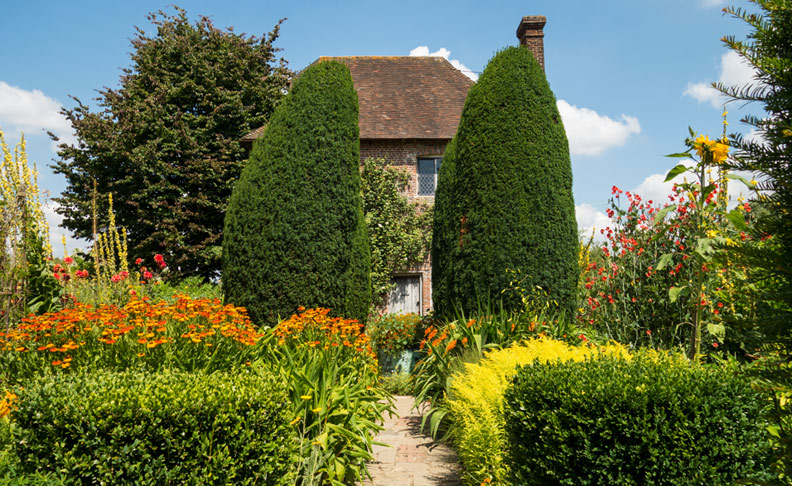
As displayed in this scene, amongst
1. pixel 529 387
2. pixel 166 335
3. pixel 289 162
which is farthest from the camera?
pixel 289 162

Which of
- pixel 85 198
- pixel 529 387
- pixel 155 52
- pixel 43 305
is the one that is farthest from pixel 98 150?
pixel 529 387

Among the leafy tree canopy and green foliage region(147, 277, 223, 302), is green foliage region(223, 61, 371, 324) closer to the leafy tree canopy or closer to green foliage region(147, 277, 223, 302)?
green foliage region(147, 277, 223, 302)

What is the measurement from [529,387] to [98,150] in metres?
18.4

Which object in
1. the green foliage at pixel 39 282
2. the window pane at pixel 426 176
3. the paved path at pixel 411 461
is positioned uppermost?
the window pane at pixel 426 176

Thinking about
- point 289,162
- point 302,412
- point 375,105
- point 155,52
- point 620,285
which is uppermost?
point 155,52

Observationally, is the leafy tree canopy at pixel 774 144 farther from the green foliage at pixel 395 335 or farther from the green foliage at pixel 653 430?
the green foliage at pixel 395 335

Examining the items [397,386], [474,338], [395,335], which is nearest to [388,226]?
[395,335]

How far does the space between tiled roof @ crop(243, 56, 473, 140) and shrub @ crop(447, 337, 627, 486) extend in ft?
35.6

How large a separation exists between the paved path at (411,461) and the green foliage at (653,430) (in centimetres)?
177

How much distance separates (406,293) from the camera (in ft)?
49.5

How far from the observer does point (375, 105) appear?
16266mm

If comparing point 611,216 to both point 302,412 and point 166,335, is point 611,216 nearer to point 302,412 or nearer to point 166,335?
point 302,412

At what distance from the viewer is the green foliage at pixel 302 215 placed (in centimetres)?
739

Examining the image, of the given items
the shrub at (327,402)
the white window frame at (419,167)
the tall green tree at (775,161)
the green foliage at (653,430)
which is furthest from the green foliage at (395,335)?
the tall green tree at (775,161)
